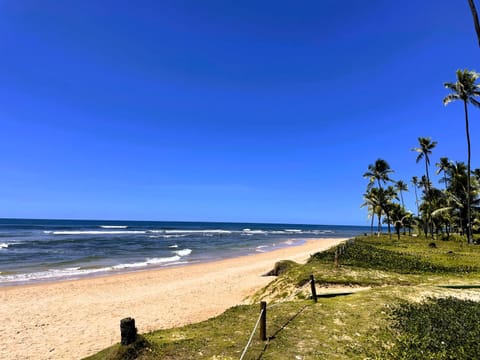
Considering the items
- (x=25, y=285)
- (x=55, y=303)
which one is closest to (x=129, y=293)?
(x=55, y=303)

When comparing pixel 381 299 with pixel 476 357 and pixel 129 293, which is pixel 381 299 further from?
pixel 129 293

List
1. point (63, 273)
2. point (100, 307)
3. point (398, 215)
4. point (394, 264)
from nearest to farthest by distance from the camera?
point (100, 307), point (394, 264), point (63, 273), point (398, 215)

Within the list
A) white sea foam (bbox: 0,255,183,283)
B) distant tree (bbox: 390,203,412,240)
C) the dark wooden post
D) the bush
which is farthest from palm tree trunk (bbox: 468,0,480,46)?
distant tree (bbox: 390,203,412,240)

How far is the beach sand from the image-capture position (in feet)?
37.6

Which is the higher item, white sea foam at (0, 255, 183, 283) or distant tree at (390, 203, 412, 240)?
distant tree at (390, 203, 412, 240)

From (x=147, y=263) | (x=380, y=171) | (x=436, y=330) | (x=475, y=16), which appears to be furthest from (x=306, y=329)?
(x=380, y=171)

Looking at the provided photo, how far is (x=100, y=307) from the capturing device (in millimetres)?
Answer: 15875

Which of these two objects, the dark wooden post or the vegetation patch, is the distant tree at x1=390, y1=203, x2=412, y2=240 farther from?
the dark wooden post

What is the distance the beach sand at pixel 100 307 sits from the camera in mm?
11461

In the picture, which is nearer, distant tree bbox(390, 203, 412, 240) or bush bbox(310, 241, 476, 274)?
bush bbox(310, 241, 476, 274)

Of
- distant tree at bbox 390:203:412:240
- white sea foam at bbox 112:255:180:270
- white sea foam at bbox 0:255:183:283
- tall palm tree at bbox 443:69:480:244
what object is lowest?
white sea foam at bbox 112:255:180:270

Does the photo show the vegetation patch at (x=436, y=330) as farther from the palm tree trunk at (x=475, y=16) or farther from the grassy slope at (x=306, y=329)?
the palm tree trunk at (x=475, y=16)

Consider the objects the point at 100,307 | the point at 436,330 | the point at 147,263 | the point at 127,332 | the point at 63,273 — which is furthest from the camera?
the point at 147,263

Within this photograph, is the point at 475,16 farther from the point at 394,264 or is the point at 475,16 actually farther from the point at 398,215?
the point at 398,215
